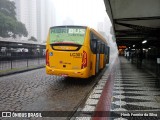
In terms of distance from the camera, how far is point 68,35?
12.5m

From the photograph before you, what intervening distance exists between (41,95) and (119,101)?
3163 millimetres

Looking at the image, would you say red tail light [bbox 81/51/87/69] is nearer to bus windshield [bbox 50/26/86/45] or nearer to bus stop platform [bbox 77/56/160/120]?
bus windshield [bbox 50/26/86/45]

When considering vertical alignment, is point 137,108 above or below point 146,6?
below

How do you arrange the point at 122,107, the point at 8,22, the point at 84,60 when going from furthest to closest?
1. the point at 8,22
2. the point at 84,60
3. the point at 122,107

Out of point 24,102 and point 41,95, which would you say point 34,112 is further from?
point 41,95

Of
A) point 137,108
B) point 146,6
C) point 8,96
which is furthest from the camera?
point 146,6

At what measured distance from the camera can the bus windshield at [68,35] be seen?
1240cm

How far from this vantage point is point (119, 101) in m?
8.48

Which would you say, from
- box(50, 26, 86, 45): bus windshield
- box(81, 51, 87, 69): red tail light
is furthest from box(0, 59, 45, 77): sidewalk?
box(81, 51, 87, 69): red tail light

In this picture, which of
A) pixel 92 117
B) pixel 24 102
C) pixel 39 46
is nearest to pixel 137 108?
pixel 92 117

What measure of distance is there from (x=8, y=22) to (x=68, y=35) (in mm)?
58837

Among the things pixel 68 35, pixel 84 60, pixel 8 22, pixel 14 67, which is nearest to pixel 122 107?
pixel 84 60

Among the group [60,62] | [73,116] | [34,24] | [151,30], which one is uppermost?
[34,24]

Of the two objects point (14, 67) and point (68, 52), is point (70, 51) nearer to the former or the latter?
point (68, 52)
